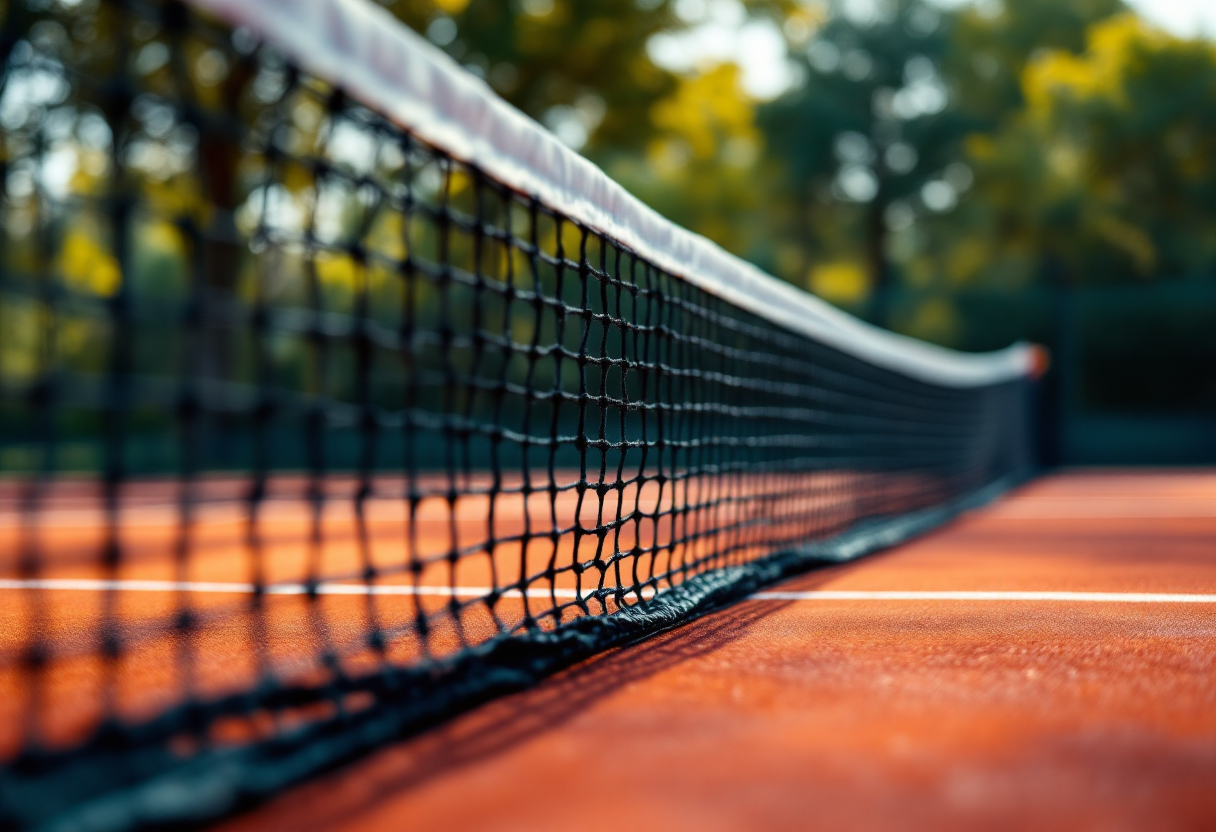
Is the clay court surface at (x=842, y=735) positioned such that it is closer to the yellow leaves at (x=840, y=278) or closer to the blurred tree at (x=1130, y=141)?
the blurred tree at (x=1130, y=141)

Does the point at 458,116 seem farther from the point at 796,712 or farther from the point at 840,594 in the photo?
the point at 840,594

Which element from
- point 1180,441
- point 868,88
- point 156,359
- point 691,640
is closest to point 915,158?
point 868,88

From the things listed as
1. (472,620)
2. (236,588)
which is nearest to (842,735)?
(472,620)

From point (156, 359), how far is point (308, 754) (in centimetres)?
1734

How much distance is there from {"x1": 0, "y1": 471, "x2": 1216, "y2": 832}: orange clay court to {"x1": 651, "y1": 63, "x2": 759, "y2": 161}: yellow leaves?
1318 cm

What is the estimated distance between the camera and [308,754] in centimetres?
137

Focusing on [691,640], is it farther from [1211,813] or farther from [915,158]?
[915,158]

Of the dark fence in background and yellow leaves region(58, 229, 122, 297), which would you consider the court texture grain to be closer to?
the dark fence in background

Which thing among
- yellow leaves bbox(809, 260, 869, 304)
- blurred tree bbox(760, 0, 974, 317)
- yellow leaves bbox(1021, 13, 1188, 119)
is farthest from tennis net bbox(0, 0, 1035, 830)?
yellow leaves bbox(809, 260, 869, 304)

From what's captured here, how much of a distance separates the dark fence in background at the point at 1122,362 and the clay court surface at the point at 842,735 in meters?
11.7

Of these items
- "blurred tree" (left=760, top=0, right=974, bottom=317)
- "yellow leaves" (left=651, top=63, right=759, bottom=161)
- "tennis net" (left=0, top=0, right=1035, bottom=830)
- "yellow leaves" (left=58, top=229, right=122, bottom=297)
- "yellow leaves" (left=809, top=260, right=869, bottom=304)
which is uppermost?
"blurred tree" (left=760, top=0, right=974, bottom=317)

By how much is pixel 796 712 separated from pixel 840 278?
2708 centimetres

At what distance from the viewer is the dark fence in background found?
45.4 feet

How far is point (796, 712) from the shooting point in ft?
5.42
